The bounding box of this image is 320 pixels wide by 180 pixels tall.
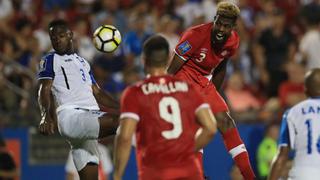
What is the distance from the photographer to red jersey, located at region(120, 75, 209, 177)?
8.41 metres

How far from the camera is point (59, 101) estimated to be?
10672mm

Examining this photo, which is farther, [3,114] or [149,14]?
[149,14]

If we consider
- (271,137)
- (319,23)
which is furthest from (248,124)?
(319,23)

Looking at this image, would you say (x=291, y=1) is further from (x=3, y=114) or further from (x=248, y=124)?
(x=3, y=114)

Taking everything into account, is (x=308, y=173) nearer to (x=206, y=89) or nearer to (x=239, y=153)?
(x=239, y=153)

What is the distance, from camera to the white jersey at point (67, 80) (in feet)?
34.7

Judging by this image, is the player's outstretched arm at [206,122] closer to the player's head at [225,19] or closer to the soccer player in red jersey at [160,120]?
the soccer player in red jersey at [160,120]

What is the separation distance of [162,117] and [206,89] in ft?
9.49

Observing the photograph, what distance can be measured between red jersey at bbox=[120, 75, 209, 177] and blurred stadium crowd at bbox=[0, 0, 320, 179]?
7.34m

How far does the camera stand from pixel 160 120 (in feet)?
27.7

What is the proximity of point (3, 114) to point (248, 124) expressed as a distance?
14.7 feet

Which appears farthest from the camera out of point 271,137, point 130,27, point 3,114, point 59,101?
point 130,27

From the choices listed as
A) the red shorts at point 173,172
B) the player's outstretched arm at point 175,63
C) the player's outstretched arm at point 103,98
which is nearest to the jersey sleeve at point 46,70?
the player's outstretched arm at point 103,98

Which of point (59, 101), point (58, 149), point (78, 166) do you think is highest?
point (59, 101)
